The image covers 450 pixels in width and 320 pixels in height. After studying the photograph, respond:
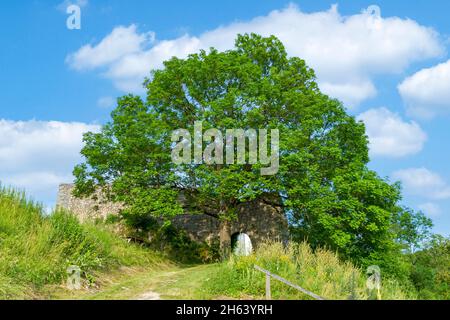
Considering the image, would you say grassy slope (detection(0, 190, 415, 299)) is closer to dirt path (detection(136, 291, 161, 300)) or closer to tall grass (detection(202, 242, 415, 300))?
tall grass (detection(202, 242, 415, 300))

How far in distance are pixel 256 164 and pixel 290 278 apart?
721cm

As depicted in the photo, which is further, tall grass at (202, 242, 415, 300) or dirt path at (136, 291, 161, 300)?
tall grass at (202, 242, 415, 300)

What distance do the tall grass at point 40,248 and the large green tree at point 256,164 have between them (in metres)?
5.06

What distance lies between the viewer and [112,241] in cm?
1603

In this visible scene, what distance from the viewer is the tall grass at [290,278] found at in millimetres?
10531

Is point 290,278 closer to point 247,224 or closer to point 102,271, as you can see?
point 102,271

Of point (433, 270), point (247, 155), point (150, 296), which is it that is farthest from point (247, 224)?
point (150, 296)

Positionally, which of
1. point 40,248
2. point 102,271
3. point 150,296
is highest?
point 40,248

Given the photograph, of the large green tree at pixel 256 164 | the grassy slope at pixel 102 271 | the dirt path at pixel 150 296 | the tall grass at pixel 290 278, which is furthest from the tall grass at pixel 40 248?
the large green tree at pixel 256 164

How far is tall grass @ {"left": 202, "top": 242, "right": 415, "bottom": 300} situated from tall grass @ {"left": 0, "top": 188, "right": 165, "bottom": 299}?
3.67 m

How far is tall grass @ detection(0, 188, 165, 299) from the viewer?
1031cm

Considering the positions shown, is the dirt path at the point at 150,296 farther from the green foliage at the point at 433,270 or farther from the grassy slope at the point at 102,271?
the green foliage at the point at 433,270

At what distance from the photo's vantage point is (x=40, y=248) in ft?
38.1

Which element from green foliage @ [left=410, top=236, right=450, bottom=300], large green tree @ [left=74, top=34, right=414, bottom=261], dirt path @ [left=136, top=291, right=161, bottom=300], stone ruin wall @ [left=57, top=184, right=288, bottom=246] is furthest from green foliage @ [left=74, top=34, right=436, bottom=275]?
Answer: dirt path @ [left=136, top=291, right=161, bottom=300]
